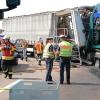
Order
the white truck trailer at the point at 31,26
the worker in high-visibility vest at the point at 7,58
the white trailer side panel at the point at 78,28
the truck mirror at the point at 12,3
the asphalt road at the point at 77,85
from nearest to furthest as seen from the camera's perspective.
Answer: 1. the truck mirror at the point at 12,3
2. the asphalt road at the point at 77,85
3. the worker in high-visibility vest at the point at 7,58
4. the white trailer side panel at the point at 78,28
5. the white truck trailer at the point at 31,26

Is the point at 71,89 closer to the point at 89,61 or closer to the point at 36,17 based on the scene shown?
the point at 89,61

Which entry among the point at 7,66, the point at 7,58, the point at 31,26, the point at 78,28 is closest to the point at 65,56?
the point at 7,58

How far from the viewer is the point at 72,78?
56.4 ft

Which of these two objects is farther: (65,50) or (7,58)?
(7,58)

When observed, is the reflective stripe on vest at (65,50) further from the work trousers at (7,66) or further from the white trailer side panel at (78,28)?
the white trailer side panel at (78,28)

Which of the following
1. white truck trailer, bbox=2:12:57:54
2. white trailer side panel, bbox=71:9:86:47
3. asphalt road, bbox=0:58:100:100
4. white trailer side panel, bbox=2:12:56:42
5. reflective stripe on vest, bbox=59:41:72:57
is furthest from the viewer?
white trailer side panel, bbox=2:12:56:42

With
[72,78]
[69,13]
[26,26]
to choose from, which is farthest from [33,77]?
[26,26]

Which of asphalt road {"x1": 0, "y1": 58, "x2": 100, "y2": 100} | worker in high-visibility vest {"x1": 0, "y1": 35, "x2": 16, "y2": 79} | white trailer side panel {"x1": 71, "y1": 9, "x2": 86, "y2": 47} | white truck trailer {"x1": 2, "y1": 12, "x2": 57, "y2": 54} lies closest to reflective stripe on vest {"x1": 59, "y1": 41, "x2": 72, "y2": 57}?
asphalt road {"x1": 0, "y1": 58, "x2": 100, "y2": 100}

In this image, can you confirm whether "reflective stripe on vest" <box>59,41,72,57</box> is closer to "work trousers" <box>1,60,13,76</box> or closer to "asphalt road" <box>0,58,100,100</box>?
"asphalt road" <box>0,58,100,100</box>

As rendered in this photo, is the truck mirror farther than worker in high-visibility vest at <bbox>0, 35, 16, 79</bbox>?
No

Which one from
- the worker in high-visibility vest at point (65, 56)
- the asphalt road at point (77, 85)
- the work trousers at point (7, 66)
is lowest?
the asphalt road at point (77, 85)

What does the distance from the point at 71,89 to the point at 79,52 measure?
10331mm

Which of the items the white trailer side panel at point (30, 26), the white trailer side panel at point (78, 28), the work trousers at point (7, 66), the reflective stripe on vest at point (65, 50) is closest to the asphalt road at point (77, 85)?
the work trousers at point (7, 66)

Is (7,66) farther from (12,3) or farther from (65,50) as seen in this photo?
(12,3)
